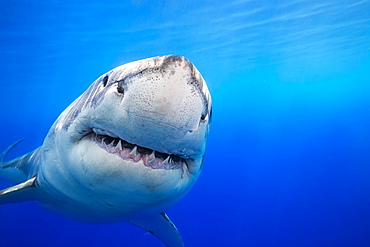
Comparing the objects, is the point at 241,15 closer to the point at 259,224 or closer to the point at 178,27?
the point at 178,27

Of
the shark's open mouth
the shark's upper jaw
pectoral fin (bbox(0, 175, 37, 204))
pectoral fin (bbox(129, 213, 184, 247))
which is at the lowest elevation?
pectoral fin (bbox(0, 175, 37, 204))

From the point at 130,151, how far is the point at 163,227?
2772mm

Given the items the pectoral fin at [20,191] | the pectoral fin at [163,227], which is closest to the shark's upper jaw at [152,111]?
the pectoral fin at [20,191]

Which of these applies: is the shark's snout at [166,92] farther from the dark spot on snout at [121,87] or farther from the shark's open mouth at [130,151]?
the shark's open mouth at [130,151]

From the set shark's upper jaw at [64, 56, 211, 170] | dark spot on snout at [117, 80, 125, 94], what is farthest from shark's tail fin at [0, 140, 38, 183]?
dark spot on snout at [117, 80, 125, 94]

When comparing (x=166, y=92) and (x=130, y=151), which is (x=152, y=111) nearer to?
(x=166, y=92)

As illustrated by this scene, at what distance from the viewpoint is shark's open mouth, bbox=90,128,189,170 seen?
1.69m

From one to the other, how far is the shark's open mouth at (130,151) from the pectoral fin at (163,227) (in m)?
2.21

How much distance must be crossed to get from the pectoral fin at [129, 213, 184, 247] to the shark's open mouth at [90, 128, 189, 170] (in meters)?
2.21

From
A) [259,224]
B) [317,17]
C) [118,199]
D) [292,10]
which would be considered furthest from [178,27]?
[259,224]

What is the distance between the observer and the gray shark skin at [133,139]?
4.47 feet

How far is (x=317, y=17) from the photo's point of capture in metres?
14.9

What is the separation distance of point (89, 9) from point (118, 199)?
13.2 metres

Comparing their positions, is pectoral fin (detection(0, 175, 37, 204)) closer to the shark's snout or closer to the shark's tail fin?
the shark's tail fin
